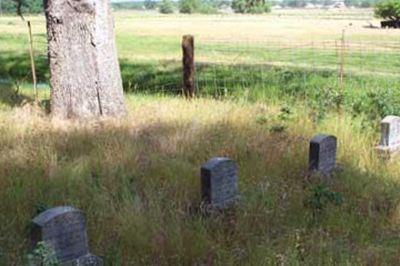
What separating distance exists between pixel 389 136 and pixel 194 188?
261cm

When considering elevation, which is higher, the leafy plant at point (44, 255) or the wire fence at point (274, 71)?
the leafy plant at point (44, 255)

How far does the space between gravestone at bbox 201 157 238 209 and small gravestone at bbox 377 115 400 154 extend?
2479mm

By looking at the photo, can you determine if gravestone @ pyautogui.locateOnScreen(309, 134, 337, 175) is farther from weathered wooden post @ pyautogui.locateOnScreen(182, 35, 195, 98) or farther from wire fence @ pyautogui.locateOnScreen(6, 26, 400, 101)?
weathered wooden post @ pyautogui.locateOnScreen(182, 35, 195, 98)

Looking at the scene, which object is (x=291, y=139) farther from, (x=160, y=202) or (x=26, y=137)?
(x=26, y=137)

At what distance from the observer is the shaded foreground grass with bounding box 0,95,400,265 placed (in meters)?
4.70

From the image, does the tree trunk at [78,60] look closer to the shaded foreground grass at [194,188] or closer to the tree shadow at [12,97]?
the shaded foreground grass at [194,188]

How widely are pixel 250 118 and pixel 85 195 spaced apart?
3386 mm

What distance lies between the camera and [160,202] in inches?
214

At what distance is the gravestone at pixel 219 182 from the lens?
519cm

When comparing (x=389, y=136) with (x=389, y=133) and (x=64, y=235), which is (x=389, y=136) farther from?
(x=64, y=235)

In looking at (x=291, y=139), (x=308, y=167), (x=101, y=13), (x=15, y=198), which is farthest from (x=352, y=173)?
(x=101, y=13)

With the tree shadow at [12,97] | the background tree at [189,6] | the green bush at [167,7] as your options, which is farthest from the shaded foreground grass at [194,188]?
the green bush at [167,7]

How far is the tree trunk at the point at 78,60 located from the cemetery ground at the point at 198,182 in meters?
0.46

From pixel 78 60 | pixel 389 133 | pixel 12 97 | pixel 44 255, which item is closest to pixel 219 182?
pixel 44 255
